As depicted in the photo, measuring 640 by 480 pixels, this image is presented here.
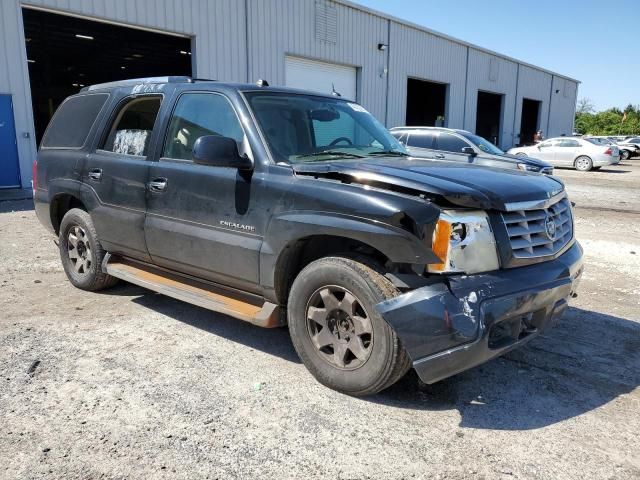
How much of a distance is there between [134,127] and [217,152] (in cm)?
161

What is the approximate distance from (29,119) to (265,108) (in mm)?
11439

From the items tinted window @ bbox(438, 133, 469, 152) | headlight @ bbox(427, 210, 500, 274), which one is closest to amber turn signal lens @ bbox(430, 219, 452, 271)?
headlight @ bbox(427, 210, 500, 274)

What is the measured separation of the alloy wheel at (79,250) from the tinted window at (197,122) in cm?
155

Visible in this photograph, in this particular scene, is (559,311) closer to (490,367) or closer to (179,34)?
(490,367)

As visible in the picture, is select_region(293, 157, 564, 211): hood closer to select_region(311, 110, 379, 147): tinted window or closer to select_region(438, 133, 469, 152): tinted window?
select_region(311, 110, 379, 147): tinted window

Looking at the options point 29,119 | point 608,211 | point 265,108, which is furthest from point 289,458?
point 29,119

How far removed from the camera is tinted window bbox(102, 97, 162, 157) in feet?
14.8

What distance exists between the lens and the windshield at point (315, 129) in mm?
3793

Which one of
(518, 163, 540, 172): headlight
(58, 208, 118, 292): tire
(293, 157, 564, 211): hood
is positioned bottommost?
(58, 208, 118, 292): tire

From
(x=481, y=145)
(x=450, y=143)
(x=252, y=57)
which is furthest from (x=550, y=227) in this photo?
(x=252, y=57)

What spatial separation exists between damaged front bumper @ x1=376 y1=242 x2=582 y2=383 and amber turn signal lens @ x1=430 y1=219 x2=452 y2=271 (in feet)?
0.43

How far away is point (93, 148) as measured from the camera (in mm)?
4992

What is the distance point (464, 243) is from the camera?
2846 mm

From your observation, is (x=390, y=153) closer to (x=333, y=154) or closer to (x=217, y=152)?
(x=333, y=154)
